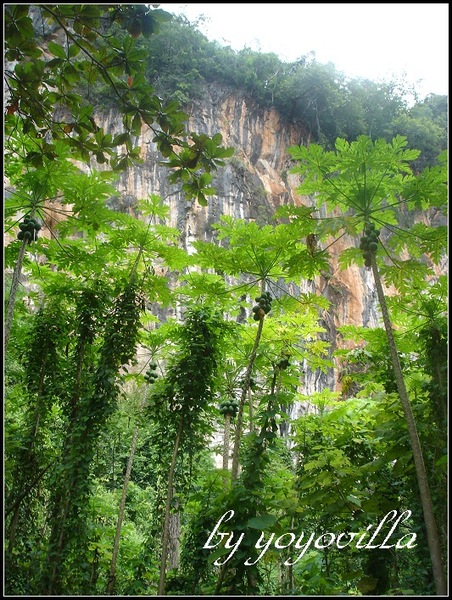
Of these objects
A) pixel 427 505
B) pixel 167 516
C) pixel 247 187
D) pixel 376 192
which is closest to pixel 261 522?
pixel 427 505

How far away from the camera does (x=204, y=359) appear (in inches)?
171

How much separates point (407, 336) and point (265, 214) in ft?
54.3

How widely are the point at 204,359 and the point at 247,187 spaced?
1680 cm

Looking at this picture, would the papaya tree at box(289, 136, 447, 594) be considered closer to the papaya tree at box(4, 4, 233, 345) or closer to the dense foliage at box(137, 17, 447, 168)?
the papaya tree at box(4, 4, 233, 345)

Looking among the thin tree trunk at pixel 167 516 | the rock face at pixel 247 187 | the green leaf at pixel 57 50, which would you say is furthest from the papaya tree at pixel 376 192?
the rock face at pixel 247 187

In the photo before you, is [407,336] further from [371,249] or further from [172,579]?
[172,579]

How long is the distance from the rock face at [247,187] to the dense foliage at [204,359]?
40.3 feet

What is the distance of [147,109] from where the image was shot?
81.8 inches

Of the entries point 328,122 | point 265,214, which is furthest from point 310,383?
point 328,122

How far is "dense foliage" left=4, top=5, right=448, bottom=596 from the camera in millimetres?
2344

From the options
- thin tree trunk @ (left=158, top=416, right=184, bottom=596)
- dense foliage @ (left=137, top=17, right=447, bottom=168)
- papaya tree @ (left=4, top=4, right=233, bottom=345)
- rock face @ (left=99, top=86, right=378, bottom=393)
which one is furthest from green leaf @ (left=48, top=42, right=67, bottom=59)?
dense foliage @ (left=137, top=17, right=447, bottom=168)

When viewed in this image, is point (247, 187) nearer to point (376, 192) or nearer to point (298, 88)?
point (298, 88)

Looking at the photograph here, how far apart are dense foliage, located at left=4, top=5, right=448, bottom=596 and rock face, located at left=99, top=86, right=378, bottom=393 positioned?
40.3 ft

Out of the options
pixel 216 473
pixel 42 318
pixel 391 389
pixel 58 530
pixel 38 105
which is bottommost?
pixel 58 530
